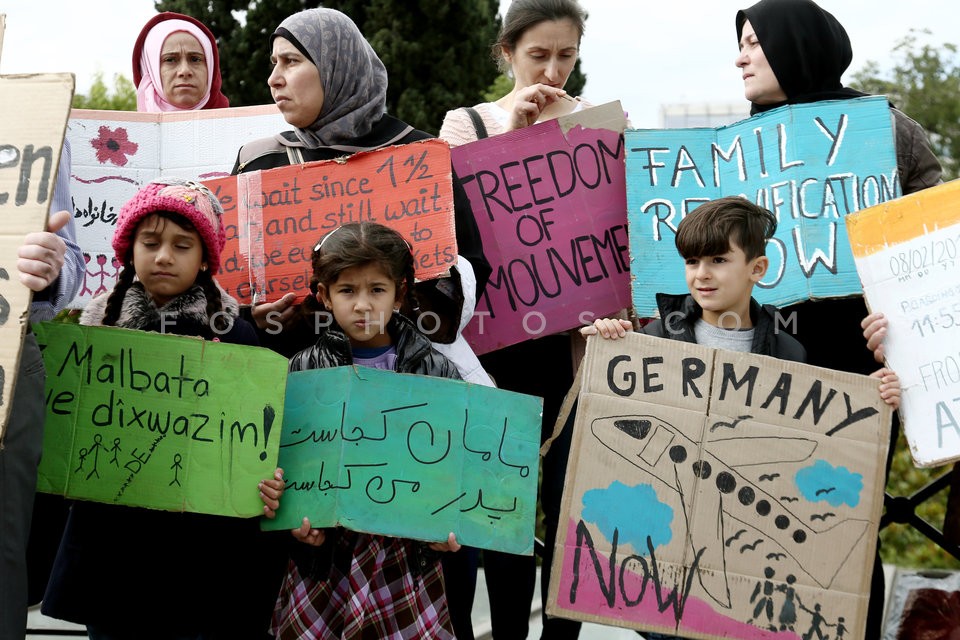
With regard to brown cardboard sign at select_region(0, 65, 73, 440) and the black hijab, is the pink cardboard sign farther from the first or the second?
brown cardboard sign at select_region(0, 65, 73, 440)

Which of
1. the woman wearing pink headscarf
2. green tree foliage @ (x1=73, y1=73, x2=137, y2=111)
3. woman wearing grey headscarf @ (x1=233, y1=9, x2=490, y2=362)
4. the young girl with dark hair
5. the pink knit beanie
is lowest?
the young girl with dark hair

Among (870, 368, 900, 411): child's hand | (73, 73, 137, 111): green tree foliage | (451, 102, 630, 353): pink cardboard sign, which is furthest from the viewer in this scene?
(73, 73, 137, 111): green tree foliage

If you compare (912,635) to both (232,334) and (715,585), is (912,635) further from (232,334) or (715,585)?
(232,334)

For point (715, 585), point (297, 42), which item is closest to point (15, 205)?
point (297, 42)

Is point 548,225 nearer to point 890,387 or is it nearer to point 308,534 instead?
point 890,387

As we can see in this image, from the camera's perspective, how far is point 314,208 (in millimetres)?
3391

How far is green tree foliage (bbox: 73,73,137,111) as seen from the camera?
997 centimetres

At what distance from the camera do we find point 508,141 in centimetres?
361

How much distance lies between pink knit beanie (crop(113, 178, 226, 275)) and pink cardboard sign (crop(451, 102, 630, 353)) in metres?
0.87

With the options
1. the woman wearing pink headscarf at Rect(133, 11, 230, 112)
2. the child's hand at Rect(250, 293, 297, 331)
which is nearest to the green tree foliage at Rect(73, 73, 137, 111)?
the woman wearing pink headscarf at Rect(133, 11, 230, 112)

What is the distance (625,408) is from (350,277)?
0.78 metres

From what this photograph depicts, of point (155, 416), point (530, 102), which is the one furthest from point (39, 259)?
point (530, 102)

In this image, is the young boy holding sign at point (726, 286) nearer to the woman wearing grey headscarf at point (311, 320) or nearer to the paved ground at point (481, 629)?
the woman wearing grey headscarf at point (311, 320)

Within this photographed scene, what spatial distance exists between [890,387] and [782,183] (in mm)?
758
